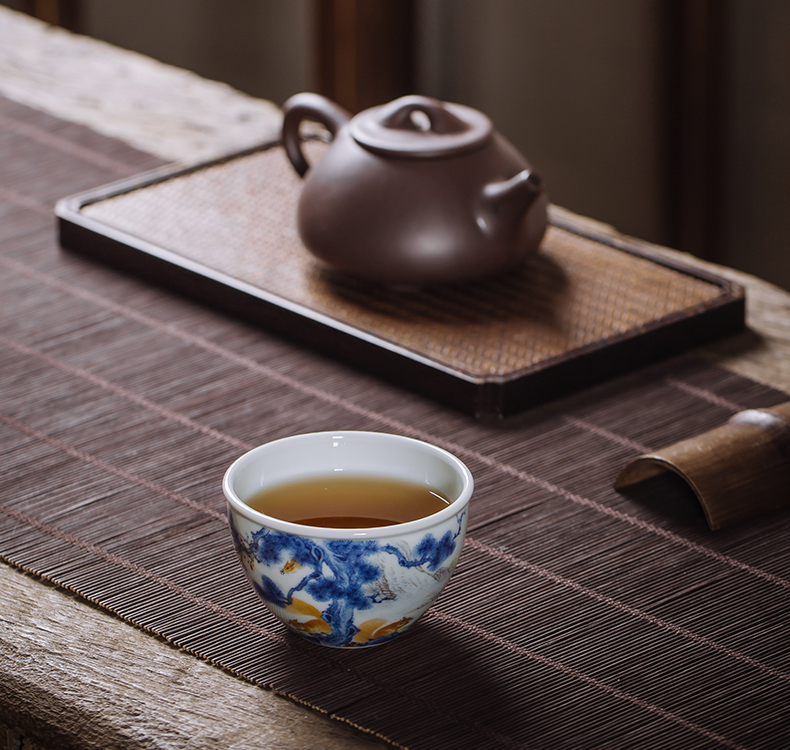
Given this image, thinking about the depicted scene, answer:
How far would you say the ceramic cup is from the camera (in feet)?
1.77

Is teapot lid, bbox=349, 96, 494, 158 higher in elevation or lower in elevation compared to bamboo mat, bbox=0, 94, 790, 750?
higher

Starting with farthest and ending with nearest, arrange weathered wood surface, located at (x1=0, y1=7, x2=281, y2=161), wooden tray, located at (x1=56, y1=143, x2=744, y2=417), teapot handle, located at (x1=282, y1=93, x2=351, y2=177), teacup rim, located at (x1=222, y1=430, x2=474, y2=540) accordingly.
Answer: weathered wood surface, located at (x1=0, y1=7, x2=281, y2=161), teapot handle, located at (x1=282, y1=93, x2=351, y2=177), wooden tray, located at (x1=56, y1=143, x2=744, y2=417), teacup rim, located at (x1=222, y1=430, x2=474, y2=540)

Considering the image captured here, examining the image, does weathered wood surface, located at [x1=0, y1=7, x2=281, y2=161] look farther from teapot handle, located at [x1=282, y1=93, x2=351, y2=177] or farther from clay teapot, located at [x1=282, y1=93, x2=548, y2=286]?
clay teapot, located at [x1=282, y1=93, x2=548, y2=286]

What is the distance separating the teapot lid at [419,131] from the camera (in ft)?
3.11

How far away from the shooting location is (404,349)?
89 centimetres

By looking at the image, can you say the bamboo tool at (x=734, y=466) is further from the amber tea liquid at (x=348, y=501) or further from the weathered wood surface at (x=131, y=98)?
the weathered wood surface at (x=131, y=98)

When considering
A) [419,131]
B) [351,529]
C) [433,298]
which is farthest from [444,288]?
[351,529]

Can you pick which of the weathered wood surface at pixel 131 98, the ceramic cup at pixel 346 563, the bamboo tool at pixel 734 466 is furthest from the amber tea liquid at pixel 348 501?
the weathered wood surface at pixel 131 98

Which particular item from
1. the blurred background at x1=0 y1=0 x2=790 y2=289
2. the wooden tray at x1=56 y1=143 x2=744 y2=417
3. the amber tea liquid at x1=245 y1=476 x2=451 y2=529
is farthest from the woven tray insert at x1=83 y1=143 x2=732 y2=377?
the blurred background at x1=0 y1=0 x2=790 y2=289

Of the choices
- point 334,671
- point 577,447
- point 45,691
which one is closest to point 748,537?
point 577,447

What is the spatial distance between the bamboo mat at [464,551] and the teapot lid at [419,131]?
0.61ft

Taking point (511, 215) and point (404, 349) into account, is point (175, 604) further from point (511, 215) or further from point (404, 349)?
point (511, 215)

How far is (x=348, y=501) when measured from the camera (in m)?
0.61

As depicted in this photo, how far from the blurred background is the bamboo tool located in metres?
1.43
